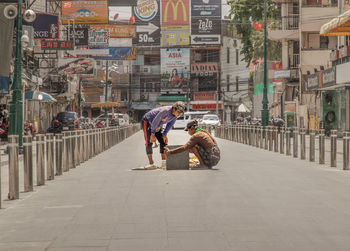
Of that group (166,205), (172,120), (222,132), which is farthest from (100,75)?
(166,205)

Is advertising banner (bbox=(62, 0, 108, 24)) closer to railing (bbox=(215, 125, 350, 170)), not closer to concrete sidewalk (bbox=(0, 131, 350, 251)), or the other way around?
railing (bbox=(215, 125, 350, 170))

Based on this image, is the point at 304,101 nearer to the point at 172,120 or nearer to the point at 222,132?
the point at 222,132

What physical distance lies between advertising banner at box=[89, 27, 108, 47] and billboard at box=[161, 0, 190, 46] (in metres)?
32.9

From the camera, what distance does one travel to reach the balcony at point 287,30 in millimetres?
54219

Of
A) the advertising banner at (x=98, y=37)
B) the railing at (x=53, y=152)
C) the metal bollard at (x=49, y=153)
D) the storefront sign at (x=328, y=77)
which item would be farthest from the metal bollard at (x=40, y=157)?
the advertising banner at (x=98, y=37)

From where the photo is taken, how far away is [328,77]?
38000mm

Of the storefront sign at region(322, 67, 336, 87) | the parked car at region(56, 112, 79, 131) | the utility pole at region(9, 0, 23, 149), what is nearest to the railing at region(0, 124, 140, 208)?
the utility pole at region(9, 0, 23, 149)

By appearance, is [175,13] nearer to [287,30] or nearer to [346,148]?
[287,30]

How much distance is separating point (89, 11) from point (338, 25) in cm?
3082

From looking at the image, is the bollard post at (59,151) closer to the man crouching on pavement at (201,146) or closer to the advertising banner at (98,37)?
the man crouching on pavement at (201,146)

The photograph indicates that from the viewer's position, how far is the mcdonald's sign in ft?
281

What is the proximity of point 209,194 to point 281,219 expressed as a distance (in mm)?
2548

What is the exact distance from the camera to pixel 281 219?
300 inches

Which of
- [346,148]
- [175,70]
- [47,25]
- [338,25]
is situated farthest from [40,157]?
[175,70]
